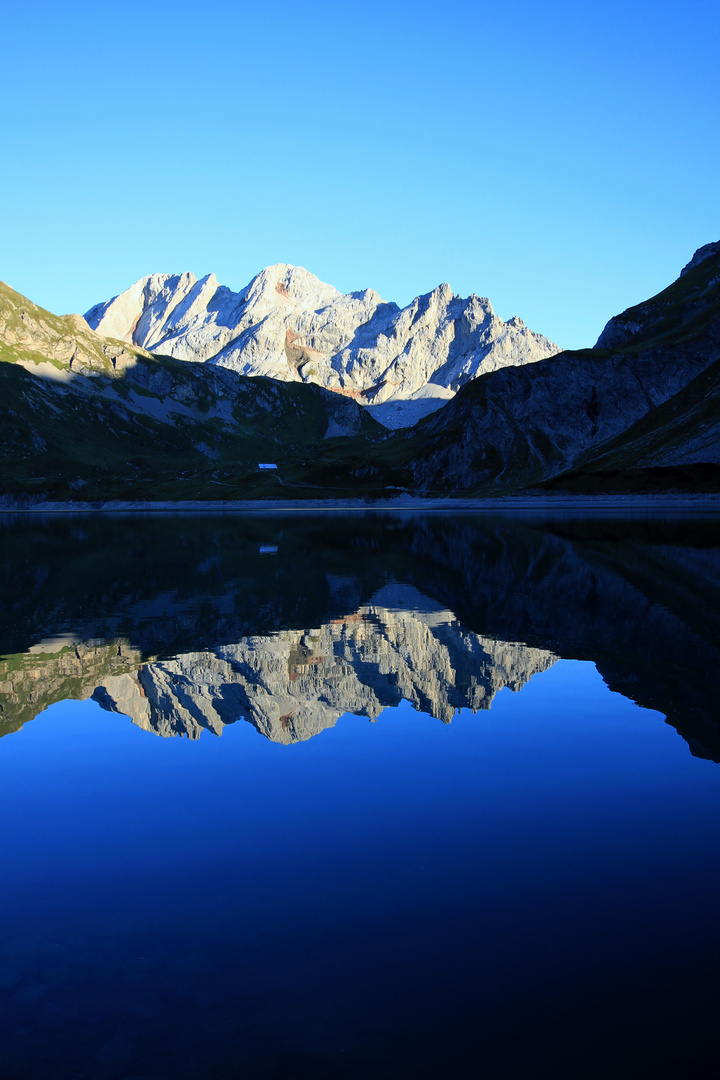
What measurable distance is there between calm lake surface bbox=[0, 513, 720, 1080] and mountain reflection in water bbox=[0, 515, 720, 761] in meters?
0.21

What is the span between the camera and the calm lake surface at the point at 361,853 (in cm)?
966

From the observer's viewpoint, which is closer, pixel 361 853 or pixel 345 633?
pixel 361 853

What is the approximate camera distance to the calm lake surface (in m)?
9.66

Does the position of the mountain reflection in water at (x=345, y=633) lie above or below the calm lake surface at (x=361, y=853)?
above

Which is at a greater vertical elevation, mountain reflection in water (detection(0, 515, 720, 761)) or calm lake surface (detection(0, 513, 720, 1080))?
mountain reflection in water (detection(0, 515, 720, 761))

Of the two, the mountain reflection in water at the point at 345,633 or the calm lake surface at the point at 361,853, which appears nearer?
the calm lake surface at the point at 361,853

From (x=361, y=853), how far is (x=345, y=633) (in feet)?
70.0

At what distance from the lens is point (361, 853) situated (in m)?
14.4

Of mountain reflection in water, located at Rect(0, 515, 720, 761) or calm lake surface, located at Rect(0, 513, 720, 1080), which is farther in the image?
mountain reflection in water, located at Rect(0, 515, 720, 761)

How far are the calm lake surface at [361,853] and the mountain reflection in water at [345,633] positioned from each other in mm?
213

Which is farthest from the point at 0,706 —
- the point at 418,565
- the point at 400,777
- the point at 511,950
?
the point at 418,565

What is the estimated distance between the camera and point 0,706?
81.8 ft

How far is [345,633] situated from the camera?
35656 millimetres

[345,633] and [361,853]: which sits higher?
[345,633]
